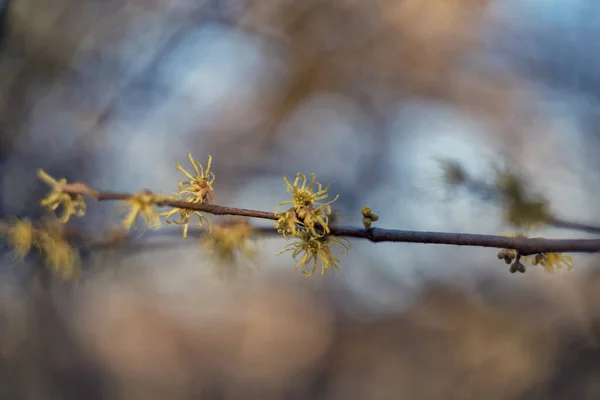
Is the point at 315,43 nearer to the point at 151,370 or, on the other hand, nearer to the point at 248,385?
the point at 248,385

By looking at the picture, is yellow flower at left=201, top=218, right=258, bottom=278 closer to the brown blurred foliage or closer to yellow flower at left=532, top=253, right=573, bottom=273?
yellow flower at left=532, top=253, right=573, bottom=273

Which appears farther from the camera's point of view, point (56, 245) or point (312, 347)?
point (312, 347)

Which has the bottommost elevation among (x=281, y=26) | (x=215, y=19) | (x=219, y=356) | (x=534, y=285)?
(x=219, y=356)

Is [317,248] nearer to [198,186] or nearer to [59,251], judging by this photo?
[198,186]

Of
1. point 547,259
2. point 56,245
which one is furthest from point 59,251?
point 547,259

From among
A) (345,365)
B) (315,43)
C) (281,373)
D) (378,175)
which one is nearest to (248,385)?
(281,373)

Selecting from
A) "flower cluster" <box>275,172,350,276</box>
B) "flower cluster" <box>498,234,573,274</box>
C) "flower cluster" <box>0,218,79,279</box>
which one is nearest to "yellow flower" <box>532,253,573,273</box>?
"flower cluster" <box>498,234,573,274</box>

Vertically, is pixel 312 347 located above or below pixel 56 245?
below
